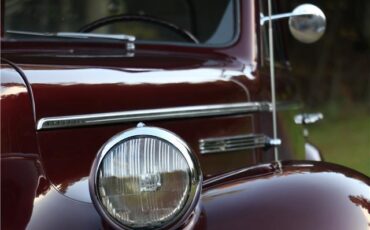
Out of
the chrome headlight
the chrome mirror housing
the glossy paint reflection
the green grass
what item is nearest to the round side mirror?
the chrome mirror housing

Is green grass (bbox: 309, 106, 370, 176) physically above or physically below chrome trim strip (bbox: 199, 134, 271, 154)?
below

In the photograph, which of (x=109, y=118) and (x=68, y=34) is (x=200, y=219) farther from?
(x=68, y=34)

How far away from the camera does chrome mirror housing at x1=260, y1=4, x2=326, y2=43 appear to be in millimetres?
2828

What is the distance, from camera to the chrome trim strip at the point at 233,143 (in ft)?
8.75

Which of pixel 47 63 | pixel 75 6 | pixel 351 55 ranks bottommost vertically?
pixel 351 55

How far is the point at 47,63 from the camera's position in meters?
2.36

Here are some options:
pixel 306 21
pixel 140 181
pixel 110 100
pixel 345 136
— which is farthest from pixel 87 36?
pixel 345 136

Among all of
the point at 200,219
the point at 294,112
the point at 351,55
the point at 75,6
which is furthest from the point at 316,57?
the point at 200,219

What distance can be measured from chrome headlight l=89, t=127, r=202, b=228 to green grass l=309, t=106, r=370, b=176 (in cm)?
525

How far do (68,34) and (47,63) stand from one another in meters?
0.40

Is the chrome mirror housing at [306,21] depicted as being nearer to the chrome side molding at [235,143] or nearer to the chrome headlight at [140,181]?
the chrome side molding at [235,143]

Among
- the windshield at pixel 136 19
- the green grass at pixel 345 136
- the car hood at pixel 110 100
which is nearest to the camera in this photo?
the car hood at pixel 110 100

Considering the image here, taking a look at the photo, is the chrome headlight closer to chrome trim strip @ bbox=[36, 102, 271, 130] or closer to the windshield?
chrome trim strip @ bbox=[36, 102, 271, 130]

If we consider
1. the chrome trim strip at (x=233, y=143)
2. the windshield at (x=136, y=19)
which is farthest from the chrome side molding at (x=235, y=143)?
the windshield at (x=136, y=19)
